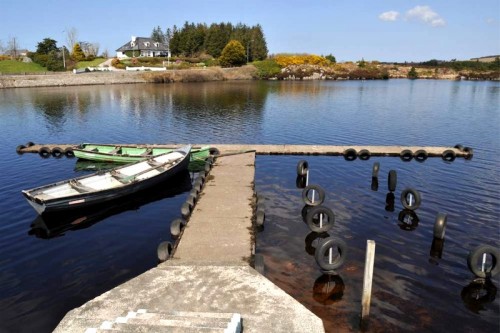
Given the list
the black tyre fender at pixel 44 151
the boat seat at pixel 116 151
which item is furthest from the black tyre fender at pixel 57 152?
the boat seat at pixel 116 151

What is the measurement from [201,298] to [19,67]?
136777 millimetres

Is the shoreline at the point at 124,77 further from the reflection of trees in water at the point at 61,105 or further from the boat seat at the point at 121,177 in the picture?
the boat seat at the point at 121,177

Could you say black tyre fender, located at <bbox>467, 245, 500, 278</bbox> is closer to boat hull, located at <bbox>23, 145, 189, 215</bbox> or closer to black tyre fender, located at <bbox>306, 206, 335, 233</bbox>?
black tyre fender, located at <bbox>306, 206, 335, 233</bbox>

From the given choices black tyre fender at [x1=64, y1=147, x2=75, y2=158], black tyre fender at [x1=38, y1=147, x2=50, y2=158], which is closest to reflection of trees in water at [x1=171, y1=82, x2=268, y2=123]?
black tyre fender at [x1=64, y1=147, x2=75, y2=158]

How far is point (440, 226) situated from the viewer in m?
17.2

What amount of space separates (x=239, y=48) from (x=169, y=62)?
1095 inches

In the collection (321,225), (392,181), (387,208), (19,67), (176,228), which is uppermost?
(19,67)

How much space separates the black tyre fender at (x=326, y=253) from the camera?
557 inches

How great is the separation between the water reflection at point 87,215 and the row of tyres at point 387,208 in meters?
9.51

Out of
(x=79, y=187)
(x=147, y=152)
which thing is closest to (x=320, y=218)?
(x=79, y=187)

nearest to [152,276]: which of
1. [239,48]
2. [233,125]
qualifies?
[233,125]

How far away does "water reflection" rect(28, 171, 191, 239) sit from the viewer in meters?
19.2

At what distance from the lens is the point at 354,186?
82.8 feet

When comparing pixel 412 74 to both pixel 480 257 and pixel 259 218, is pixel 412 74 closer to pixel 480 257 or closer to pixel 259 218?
pixel 480 257
